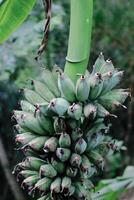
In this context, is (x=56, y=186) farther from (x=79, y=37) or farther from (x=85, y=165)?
(x=79, y=37)

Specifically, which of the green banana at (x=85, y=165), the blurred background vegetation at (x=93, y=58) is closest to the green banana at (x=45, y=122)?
the green banana at (x=85, y=165)

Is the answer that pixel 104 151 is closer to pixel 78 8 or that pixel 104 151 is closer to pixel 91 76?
pixel 91 76

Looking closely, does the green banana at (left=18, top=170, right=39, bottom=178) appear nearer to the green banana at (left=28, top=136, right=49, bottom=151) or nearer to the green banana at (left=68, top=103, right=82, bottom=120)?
the green banana at (left=28, top=136, right=49, bottom=151)

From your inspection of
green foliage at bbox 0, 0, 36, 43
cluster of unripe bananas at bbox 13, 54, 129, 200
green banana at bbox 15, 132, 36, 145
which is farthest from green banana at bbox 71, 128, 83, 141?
green foliage at bbox 0, 0, 36, 43

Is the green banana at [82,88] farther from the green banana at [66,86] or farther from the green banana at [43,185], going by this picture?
the green banana at [43,185]

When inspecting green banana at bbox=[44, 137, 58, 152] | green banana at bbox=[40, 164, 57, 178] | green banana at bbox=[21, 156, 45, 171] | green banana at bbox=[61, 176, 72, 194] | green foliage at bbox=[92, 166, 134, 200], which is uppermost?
green banana at bbox=[44, 137, 58, 152]

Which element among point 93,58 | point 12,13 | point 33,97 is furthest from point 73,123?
point 93,58
